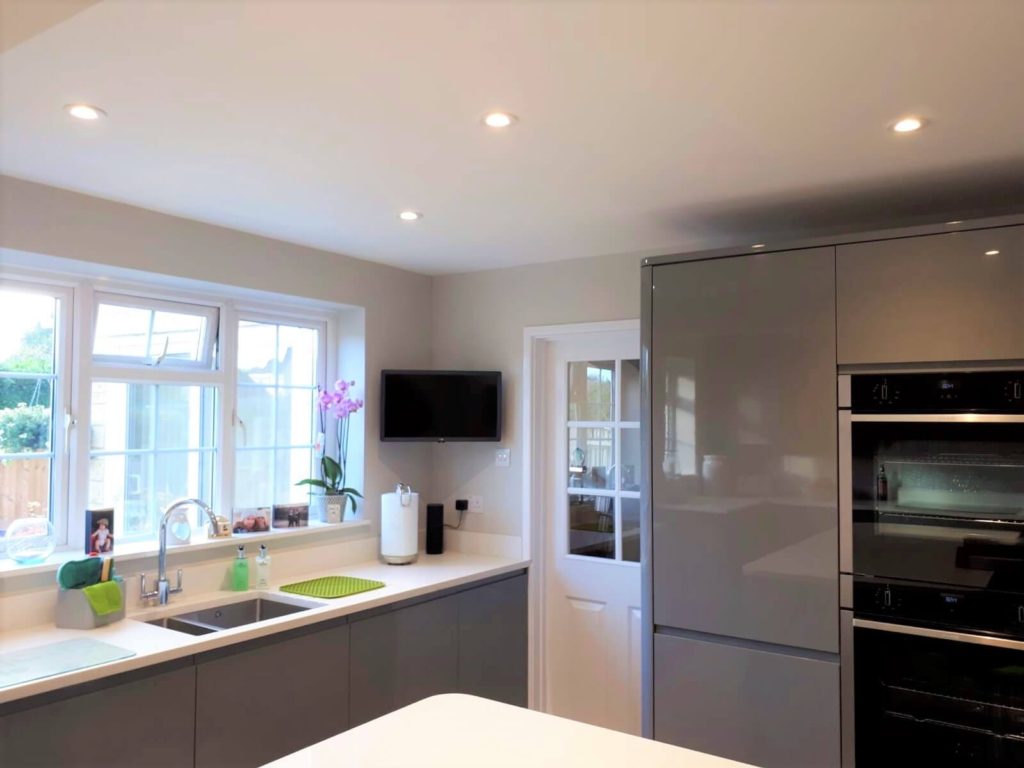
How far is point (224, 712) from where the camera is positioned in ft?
7.73

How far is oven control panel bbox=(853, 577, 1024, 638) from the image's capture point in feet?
7.14

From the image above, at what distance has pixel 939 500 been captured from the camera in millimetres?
2299

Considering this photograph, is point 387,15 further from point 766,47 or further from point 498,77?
point 766,47

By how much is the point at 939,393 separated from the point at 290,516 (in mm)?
2517

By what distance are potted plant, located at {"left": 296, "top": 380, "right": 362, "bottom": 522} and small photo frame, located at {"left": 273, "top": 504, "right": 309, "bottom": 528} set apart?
4.1 inches

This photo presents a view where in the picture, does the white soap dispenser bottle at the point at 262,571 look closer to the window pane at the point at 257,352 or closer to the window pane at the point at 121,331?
the window pane at the point at 257,352

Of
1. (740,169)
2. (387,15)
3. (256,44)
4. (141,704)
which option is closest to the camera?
(387,15)

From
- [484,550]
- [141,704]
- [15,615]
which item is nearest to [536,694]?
[484,550]

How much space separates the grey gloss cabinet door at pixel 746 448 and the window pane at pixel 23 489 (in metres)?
2.13

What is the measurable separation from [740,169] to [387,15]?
4.11 feet

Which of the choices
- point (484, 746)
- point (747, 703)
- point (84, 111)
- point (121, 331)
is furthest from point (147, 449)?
point (747, 703)

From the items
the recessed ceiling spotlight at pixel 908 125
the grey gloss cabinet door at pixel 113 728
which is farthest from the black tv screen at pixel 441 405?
the recessed ceiling spotlight at pixel 908 125

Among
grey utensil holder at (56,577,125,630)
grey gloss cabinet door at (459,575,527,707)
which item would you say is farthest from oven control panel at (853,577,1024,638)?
grey utensil holder at (56,577,125,630)

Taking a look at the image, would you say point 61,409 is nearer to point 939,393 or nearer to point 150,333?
point 150,333
